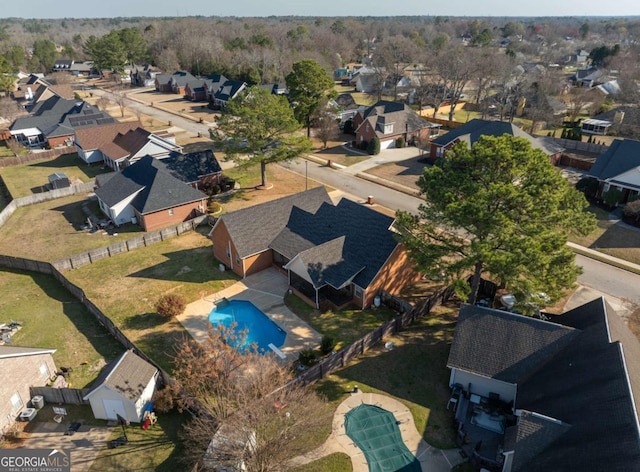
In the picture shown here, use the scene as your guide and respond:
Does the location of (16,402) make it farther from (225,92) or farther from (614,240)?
(225,92)

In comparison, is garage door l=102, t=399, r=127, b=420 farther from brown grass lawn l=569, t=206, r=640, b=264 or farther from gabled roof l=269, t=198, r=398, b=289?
brown grass lawn l=569, t=206, r=640, b=264

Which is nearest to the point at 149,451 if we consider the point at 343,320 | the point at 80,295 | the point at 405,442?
the point at 405,442

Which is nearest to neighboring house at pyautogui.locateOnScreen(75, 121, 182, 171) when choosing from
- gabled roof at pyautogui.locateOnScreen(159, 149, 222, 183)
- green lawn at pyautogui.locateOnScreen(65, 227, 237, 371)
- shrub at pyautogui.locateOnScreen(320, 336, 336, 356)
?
gabled roof at pyautogui.locateOnScreen(159, 149, 222, 183)

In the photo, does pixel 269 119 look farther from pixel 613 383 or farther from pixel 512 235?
pixel 613 383

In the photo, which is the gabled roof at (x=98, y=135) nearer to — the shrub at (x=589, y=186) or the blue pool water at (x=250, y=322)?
the blue pool water at (x=250, y=322)

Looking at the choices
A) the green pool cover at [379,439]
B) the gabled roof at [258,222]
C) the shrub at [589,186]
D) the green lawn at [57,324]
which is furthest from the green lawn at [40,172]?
the shrub at [589,186]
